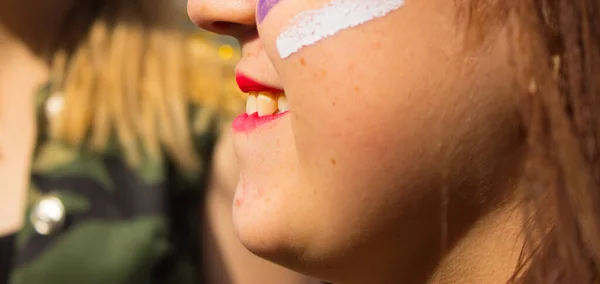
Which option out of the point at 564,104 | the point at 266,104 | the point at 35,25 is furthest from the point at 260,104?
the point at 35,25

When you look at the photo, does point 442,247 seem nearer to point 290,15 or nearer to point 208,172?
point 290,15

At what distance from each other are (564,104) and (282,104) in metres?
0.19

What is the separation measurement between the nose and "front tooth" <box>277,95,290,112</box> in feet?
0.21

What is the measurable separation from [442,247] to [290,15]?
0.60 ft

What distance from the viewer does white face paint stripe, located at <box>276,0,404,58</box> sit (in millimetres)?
364

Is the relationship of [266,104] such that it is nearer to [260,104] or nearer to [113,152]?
[260,104]

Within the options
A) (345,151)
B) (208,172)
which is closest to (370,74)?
(345,151)

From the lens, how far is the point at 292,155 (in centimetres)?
40

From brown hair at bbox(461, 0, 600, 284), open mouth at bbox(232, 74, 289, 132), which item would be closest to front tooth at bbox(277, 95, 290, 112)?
open mouth at bbox(232, 74, 289, 132)

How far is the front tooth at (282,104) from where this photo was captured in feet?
1.42

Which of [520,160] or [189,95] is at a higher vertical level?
[189,95]

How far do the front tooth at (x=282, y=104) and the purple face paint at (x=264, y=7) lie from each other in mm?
→ 58

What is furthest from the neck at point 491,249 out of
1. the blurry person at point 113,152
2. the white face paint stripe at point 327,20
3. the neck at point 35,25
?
the neck at point 35,25

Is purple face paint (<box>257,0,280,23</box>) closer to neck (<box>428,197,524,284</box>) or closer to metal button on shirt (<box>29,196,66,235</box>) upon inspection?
neck (<box>428,197,524,284</box>)
